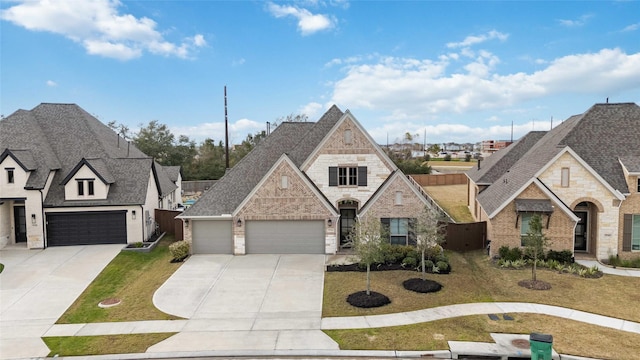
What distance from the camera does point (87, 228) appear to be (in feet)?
88.4

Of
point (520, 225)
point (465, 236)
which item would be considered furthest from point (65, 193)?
point (520, 225)

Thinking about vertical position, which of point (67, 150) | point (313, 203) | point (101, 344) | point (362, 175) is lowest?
point (101, 344)

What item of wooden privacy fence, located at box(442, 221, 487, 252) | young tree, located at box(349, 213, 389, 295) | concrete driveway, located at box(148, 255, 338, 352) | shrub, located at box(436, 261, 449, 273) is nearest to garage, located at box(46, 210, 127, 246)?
concrete driveway, located at box(148, 255, 338, 352)

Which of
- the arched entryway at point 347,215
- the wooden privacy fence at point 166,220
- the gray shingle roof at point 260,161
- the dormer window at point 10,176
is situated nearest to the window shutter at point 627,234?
the arched entryway at point 347,215

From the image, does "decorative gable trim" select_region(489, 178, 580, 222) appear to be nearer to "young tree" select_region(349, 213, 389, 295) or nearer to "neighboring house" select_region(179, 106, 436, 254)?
"neighboring house" select_region(179, 106, 436, 254)

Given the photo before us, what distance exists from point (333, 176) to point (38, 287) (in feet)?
53.0

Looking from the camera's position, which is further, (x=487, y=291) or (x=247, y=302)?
(x=487, y=291)

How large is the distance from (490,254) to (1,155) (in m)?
29.8

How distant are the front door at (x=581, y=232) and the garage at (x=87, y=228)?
27393mm

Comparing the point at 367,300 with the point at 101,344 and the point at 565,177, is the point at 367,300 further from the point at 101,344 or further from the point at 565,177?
the point at 565,177

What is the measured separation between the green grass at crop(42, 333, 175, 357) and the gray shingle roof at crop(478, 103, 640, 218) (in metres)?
18.2

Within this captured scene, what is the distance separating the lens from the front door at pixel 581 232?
23.8 m

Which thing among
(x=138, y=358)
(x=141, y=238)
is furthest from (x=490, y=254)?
(x=141, y=238)

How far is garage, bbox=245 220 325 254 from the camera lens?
24578 millimetres
